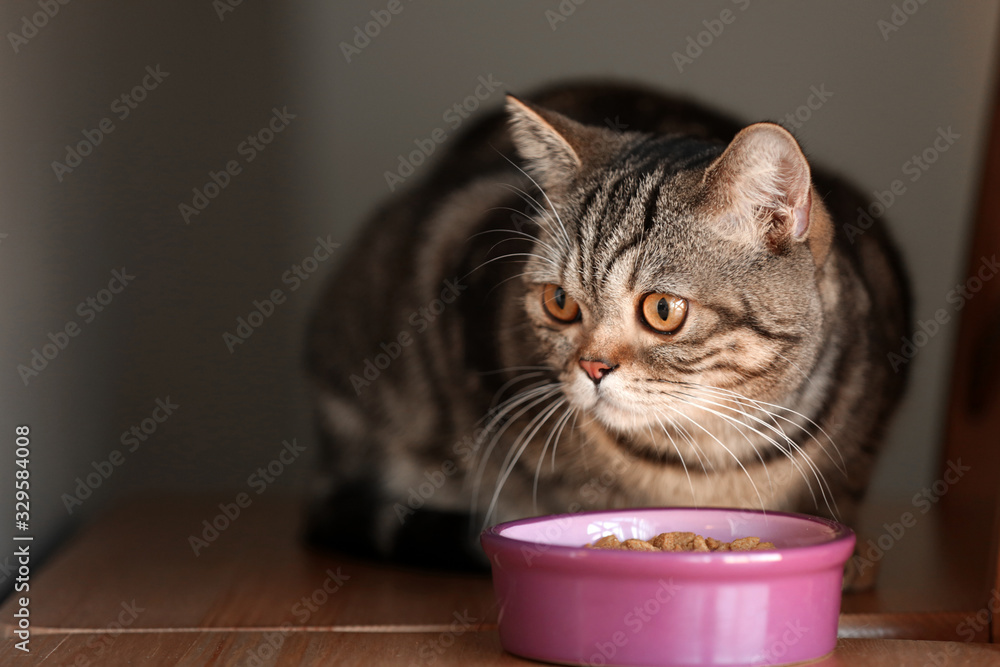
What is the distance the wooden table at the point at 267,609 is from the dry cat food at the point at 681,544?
A: 14 centimetres

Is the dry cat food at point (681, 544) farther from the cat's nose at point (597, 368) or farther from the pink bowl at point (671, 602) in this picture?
the cat's nose at point (597, 368)

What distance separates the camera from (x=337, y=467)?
1470 millimetres

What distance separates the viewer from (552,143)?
121 centimetres

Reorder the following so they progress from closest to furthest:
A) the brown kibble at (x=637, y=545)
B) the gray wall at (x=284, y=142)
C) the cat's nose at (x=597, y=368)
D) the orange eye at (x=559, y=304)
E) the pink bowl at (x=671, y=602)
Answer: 1. the pink bowl at (x=671, y=602)
2. the brown kibble at (x=637, y=545)
3. the cat's nose at (x=597, y=368)
4. the orange eye at (x=559, y=304)
5. the gray wall at (x=284, y=142)

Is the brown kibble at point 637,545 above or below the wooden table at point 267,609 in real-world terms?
above

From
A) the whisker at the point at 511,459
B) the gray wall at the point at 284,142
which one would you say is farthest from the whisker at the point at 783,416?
the whisker at the point at 511,459

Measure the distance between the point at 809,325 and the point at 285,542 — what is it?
848mm

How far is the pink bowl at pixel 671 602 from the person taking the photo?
85 centimetres

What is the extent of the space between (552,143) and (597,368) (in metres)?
0.33

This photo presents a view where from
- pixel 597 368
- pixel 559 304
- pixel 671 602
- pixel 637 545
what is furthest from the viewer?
pixel 559 304

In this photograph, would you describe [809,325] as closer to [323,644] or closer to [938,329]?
[938,329]

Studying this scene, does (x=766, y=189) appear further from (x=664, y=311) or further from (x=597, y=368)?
(x=597, y=368)

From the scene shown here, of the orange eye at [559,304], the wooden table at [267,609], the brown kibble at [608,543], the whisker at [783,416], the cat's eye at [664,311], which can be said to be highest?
the cat's eye at [664,311]

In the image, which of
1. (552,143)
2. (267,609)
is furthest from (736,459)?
(267,609)
